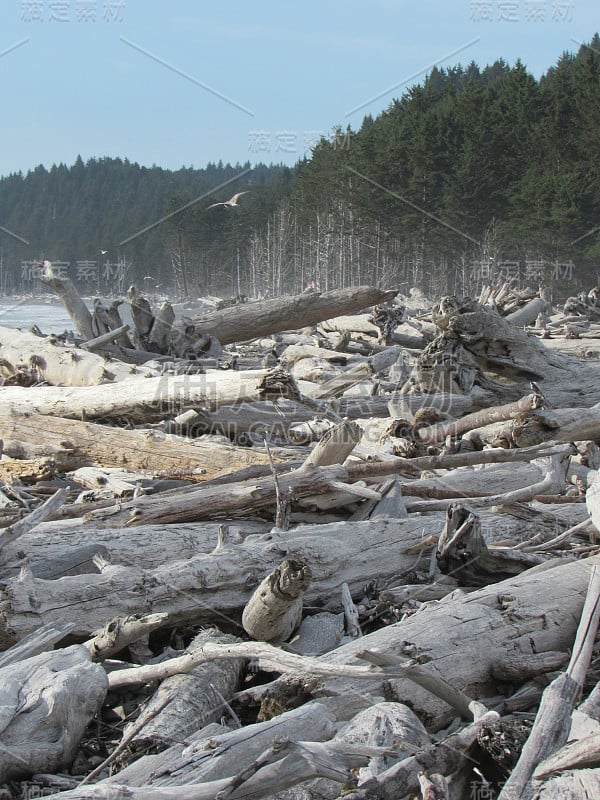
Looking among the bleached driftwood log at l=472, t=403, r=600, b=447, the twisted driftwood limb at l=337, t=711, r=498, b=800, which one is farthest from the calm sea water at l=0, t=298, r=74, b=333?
the twisted driftwood limb at l=337, t=711, r=498, b=800

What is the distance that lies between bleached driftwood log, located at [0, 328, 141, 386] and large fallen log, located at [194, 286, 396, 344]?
2336 mm

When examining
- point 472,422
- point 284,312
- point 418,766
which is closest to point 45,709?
point 418,766

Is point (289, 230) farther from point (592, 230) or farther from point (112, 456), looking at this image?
point (112, 456)

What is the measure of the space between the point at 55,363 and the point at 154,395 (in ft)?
9.71

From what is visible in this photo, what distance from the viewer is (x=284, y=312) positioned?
35.2ft

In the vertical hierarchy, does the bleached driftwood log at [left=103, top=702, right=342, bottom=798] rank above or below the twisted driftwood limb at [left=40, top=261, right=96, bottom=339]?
below

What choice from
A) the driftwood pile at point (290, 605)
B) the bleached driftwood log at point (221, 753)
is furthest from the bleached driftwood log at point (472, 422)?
the bleached driftwood log at point (221, 753)

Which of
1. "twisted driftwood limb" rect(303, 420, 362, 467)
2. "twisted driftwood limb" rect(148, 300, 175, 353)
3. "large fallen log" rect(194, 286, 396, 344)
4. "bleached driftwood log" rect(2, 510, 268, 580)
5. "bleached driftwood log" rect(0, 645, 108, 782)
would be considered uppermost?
"large fallen log" rect(194, 286, 396, 344)

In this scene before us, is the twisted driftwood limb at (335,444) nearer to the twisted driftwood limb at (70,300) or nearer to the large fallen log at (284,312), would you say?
the large fallen log at (284,312)

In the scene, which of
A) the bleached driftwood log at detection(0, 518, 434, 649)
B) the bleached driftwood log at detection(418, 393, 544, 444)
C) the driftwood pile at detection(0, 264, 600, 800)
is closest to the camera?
the driftwood pile at detection(0, 264, 600, 800)

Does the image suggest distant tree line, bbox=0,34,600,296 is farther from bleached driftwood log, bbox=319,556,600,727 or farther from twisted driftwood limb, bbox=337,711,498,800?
twisted driftwood limb, bbox=337,711,498,800

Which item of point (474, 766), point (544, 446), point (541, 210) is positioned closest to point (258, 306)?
point (544, 446)

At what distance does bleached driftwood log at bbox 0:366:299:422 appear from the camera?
5.43 meters

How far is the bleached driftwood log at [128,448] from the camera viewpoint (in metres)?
5.92
